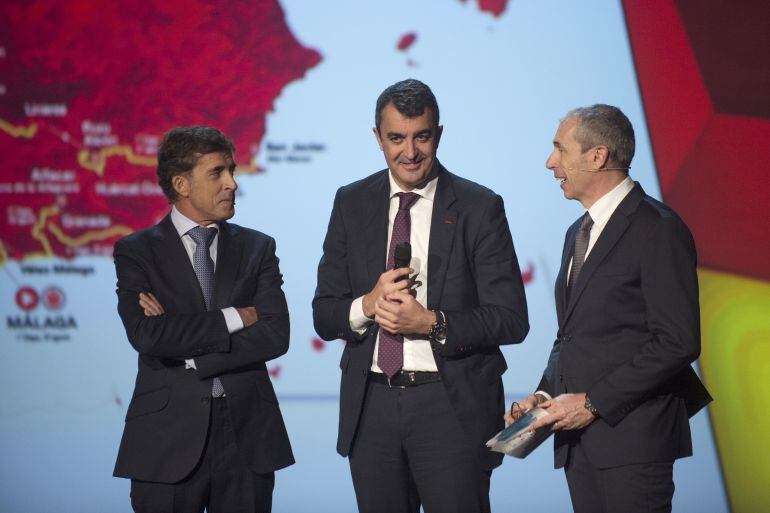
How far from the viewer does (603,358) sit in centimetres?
264

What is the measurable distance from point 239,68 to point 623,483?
2.94 metres

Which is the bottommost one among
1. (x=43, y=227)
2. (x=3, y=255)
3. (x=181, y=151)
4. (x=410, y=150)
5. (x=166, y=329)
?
(x=166, y=329)

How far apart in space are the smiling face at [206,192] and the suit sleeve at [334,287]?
1.14 ft

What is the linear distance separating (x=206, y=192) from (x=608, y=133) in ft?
4.20

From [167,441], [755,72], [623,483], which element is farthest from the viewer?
[755,72]

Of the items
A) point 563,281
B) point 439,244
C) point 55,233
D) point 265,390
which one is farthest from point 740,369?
point 55,233

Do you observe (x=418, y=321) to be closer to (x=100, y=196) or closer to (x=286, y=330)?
(x=286, y=330)

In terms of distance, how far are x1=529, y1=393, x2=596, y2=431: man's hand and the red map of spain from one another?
8.21 ft

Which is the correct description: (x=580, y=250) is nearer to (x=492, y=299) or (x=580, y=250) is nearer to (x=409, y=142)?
(x=492, y=299)

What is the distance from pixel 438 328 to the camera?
272 centimetres

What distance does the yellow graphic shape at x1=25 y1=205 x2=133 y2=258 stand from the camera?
476 cm

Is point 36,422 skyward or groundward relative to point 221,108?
groundward

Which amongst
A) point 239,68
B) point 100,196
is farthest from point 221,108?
point 100,196

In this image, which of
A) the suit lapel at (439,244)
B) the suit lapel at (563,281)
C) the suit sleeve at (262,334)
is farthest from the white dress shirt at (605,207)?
the suit sleeve at (262,334)
